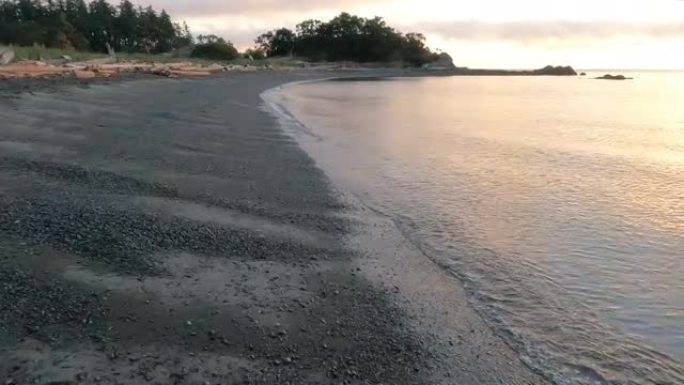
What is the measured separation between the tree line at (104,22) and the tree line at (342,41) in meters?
26.4

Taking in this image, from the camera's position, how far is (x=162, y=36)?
3342 inches

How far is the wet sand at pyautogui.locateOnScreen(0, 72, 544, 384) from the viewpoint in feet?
10.8

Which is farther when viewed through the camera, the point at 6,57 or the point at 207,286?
the point at 6,57

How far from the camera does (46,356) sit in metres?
3.11

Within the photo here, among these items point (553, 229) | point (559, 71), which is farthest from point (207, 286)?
point (559, 71)

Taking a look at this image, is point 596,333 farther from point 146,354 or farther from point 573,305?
point 146,354

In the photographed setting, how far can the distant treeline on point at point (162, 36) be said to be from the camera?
209 ft

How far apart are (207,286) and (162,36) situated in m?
88.3

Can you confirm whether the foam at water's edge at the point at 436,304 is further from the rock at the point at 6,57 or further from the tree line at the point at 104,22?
the tree line at the point at 104,22

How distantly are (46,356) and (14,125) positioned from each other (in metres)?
7.38

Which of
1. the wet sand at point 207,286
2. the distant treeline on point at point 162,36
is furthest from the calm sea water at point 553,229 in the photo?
the distant treeline on point at point 162,36

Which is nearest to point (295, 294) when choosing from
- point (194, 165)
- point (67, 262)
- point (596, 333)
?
point (67, 262)

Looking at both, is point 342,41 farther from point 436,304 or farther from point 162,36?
point 436,304

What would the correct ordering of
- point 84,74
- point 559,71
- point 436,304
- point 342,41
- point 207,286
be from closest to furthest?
point 207,286 → point 436,304 → point 84,74 → point 342,41 → point 559,71
